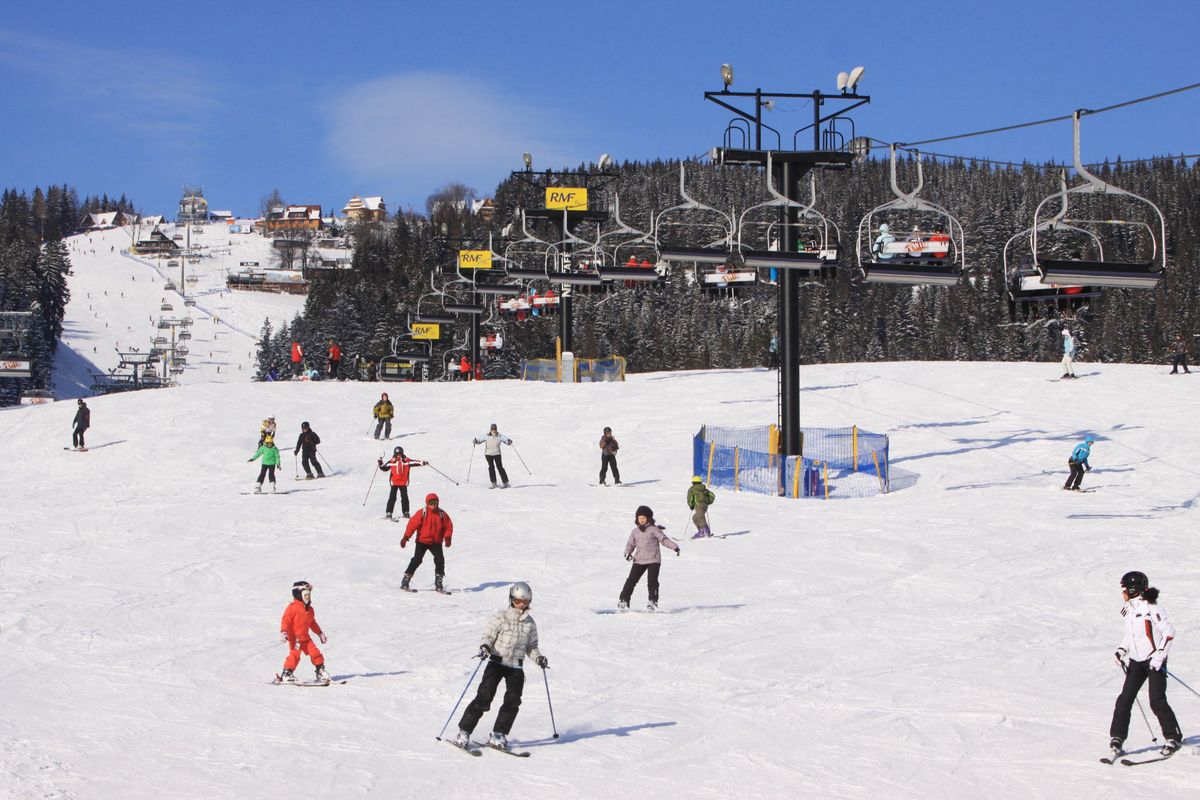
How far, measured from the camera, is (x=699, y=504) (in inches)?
795

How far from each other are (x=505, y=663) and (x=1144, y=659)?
4500 millimetres

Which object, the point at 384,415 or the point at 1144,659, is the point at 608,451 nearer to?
the point at 384,415

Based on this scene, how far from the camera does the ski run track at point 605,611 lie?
851 cm

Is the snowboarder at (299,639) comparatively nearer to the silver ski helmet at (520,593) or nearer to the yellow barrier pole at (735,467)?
the silver ski helmet at (520,593)

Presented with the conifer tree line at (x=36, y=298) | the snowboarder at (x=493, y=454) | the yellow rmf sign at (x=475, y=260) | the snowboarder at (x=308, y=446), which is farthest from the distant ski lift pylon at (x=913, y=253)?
the conifer tree line at (x=36, y=298)

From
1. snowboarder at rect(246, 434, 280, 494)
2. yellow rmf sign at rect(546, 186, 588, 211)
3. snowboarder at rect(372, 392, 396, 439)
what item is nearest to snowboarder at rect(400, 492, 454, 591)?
snowboarder at rect(246, 434, 280, 494)

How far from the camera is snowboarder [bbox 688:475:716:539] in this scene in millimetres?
20172

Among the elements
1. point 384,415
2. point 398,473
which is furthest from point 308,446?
point 398,473

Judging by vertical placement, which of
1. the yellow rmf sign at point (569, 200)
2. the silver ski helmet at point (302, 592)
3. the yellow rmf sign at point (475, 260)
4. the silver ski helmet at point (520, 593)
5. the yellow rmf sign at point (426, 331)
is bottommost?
the silver ski helmet at point (302, 592)

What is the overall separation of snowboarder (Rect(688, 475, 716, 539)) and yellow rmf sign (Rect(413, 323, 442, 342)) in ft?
152

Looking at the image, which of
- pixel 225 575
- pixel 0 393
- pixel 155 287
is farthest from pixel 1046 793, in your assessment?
pixel 155 287

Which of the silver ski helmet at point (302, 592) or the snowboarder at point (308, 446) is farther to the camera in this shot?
the snowboarder at point (308, 446)

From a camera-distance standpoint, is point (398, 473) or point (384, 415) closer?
point (398, 473)

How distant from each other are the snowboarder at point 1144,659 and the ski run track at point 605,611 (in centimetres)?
27
